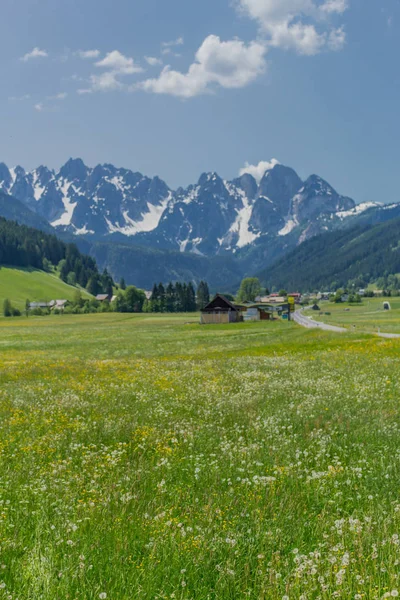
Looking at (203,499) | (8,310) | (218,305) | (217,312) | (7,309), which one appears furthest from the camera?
(8,310)

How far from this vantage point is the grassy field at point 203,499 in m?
4.70

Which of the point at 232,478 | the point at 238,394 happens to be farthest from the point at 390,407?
the point at 232,478

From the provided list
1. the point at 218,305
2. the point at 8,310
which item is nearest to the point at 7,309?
the point at 8,310

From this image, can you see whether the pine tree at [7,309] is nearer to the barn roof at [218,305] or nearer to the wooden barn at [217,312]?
the wooden barn at [217,312]

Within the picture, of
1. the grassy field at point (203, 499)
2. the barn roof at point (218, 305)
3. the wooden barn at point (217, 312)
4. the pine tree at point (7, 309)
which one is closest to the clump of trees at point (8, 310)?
the pine tree at point (7, 309)

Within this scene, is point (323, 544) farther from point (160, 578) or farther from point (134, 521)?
point (134, 521)

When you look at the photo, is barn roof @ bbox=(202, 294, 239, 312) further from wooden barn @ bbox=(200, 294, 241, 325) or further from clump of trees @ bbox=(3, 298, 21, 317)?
clump of trees @ bbox=(3, 298, 21, 317)

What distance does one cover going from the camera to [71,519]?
6.22 metres

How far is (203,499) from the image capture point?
6887 mm

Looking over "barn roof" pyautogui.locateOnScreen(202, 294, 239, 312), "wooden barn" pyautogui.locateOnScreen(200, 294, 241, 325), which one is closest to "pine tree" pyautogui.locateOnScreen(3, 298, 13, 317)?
"wooden barn" pyautogui.locateOnScreen(200, 294, 241, 325)

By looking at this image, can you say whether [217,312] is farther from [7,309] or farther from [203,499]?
[203,499]

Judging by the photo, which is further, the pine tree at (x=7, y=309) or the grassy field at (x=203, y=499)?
the pine tree at (x=7, y=309)

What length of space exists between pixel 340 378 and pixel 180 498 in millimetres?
13873

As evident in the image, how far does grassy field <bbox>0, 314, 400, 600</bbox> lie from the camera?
4.70 meters
